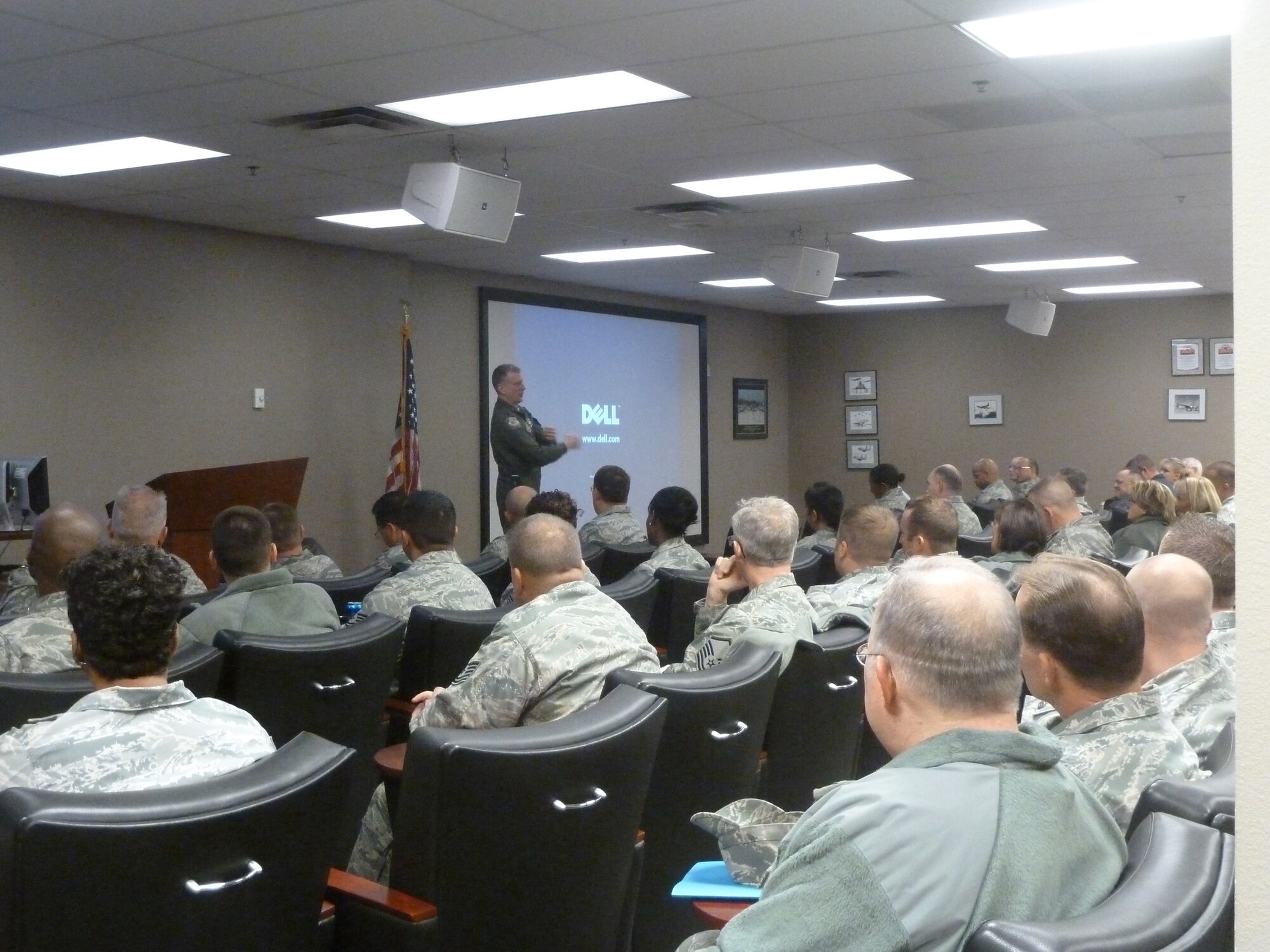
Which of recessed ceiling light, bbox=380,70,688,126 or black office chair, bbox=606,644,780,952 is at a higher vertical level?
recessed ceiling light, bbox=380,70,688,126

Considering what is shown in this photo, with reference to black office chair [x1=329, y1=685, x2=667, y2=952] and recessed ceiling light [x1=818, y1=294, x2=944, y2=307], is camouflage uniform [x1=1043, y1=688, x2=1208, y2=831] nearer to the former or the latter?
black office chair [x1=329, y1=685, x2=667, y2=952]

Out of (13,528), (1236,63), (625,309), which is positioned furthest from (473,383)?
(1236,63)

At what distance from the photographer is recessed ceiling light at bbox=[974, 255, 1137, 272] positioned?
1031 centimetres

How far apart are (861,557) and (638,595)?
823 mm

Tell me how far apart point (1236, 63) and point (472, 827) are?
1.48 meters

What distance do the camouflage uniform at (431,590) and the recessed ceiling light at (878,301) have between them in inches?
357

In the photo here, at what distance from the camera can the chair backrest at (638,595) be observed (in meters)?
4.62

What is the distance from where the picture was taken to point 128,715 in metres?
1.99

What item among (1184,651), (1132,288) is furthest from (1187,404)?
(1184,651)

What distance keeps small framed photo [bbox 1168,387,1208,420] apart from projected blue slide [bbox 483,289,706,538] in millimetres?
4675

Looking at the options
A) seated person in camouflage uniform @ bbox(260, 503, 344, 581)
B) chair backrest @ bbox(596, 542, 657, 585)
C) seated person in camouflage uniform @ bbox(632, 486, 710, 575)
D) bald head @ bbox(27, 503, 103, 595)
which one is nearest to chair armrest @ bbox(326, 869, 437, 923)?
bald head @ bbox(27, 503, 103, 595)

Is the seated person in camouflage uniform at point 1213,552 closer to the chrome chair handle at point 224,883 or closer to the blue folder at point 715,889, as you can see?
the blue folder at point 715,889

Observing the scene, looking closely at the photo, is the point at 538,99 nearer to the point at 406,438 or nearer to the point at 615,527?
the point at 615,527

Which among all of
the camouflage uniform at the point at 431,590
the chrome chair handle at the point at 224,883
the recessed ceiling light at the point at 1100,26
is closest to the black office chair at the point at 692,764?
the chrome chair handle at the point at 224,883
